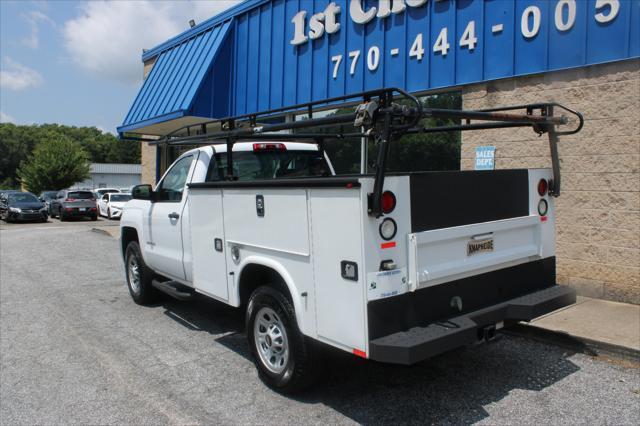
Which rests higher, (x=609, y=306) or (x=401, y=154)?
(x=401, y=154)

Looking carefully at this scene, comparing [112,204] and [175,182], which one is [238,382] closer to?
[175,182]

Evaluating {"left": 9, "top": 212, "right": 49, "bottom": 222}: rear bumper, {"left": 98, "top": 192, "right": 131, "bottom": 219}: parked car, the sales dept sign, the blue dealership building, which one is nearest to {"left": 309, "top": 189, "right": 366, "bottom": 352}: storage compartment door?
the blue dealership building

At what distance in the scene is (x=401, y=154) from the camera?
359 inches

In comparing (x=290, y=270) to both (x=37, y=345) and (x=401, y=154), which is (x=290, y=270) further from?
(x=401, y=154)

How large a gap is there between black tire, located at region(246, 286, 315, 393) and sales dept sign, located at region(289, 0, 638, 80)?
18.0 ft

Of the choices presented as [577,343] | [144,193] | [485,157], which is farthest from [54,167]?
[577,343]

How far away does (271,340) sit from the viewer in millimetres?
4219

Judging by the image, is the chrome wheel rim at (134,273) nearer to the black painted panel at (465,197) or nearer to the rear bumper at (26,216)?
the black painted panel at (465,197)

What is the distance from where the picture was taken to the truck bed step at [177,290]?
573cm

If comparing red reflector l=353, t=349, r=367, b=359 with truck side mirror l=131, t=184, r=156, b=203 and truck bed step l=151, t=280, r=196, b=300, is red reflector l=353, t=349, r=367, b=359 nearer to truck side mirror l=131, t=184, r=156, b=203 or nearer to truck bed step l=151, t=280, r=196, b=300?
truck bed step l=151, t=280, r=196, b=300

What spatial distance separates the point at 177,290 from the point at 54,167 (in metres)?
44.6

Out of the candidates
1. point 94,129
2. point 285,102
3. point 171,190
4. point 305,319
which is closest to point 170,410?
point 305,319

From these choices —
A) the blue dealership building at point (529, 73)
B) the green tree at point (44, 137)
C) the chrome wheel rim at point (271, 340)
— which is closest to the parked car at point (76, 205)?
the blue dealership building at point (529, 73)

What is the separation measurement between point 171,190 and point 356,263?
11.6ft
